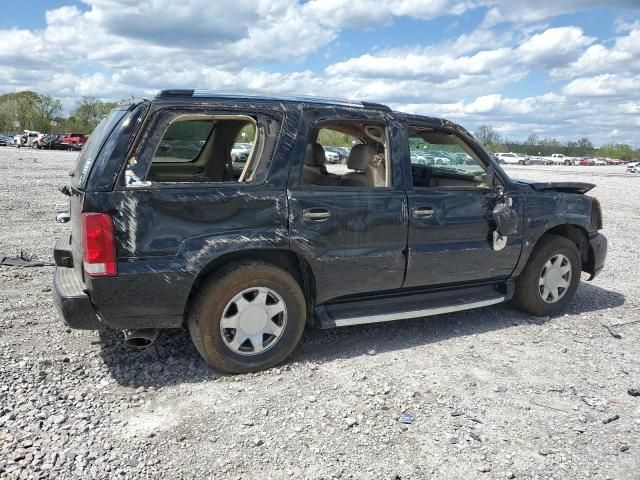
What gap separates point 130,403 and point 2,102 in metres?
103

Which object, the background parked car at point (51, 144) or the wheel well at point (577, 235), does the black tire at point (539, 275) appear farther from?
the background parked car at point (51, 144)

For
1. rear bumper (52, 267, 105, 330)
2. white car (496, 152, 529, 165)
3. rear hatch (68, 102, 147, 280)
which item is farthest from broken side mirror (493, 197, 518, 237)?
white car (496, 152, 529, 165)

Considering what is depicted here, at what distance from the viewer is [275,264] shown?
13.4ft

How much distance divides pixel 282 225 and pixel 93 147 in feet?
4.87

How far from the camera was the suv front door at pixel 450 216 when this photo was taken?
4531mm

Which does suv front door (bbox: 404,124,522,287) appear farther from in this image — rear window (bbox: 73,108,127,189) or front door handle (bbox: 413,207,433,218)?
rear window (bbox: 73,108,127,189)

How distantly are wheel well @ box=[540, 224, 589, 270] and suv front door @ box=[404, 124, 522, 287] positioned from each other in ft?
2.66

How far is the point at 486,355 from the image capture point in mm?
4547

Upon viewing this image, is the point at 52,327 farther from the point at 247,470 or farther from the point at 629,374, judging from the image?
the point at 629,374

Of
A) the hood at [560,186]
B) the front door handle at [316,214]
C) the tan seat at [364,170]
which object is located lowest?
the front door handle at [316,214]

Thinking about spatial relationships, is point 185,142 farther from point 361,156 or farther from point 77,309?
point 77,309

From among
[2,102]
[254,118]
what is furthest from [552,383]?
[2,102]

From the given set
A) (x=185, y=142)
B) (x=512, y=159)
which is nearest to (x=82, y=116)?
(x=512, y=159)

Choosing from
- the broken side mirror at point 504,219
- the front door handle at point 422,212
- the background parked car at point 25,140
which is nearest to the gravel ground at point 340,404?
the broken side mirror at point 504,219
